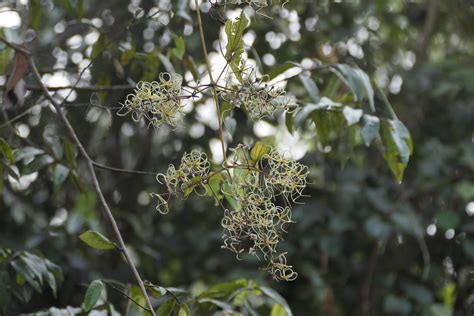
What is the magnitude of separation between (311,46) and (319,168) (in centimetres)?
28

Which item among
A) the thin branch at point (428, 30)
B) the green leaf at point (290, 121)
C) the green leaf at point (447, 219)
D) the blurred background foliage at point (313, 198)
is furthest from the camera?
the thin branch at point (428, 30)

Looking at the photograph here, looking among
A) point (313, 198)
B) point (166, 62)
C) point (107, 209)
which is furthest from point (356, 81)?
point (313, 198)

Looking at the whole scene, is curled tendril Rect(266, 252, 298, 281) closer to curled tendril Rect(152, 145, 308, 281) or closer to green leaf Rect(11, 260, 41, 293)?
curled tendril Rect(152, 145, 308, 281)

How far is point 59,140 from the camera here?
1102mm

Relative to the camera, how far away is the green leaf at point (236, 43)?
721 mm

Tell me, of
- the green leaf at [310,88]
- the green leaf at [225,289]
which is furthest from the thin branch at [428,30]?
the green leaf at [225,289]

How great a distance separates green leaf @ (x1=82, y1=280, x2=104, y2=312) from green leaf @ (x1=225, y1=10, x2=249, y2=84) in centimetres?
26

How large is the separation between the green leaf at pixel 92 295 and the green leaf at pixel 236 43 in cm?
26

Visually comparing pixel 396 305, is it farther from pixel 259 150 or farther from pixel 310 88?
pixel 259 150

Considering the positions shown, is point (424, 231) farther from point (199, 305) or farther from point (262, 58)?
point (199, 305)

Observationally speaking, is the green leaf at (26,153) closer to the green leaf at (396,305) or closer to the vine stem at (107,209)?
the vine stem at (107,209)

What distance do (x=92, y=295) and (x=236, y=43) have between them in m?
0.30

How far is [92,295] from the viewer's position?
0.78m

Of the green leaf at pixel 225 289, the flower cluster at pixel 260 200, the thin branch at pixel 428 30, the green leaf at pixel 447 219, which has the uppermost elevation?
the flower cluster at pixel 260 200
